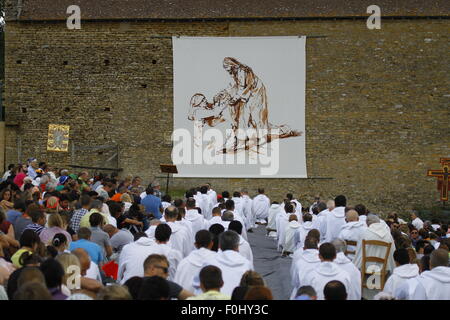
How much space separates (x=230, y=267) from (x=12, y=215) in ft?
13.6

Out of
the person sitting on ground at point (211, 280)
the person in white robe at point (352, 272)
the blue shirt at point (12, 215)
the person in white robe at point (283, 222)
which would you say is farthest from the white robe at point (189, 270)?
the person in white robe at point (283, 222)

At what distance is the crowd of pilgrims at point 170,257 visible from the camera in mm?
5629

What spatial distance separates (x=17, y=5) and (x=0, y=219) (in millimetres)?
18309

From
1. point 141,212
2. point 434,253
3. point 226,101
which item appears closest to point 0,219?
point 141,212

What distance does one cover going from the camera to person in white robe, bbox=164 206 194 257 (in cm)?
973

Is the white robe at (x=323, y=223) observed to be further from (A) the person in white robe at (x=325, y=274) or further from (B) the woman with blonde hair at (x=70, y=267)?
(B) the woman with blonde hair at (x=70, y=267)

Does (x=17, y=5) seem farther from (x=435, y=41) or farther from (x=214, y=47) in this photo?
(x=435, y=41)

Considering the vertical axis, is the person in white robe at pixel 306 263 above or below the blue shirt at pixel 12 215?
below

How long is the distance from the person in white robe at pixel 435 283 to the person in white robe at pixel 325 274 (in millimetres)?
656

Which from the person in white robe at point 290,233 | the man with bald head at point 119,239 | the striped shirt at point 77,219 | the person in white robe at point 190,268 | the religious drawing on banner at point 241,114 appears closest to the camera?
the person in white robe at point 190,268

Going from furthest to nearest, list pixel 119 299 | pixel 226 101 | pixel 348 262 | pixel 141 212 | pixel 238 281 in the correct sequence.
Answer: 1. pixel 226 101
2. pixel 141 212
3. pixel 348 262
4. pixel 238 281
5. pixel 119 299

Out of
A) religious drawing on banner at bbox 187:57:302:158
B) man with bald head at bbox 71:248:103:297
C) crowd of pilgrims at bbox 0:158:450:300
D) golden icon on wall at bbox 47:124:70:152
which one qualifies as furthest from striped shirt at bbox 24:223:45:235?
golden icon on wall at bbox 47:124:70:152

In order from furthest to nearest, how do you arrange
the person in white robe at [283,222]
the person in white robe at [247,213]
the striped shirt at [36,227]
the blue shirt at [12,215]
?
the person in white robe at [247,213]
the person in white robe at [283,222]
the blue shirt at [12,215]
the striped shirt at [36,227]

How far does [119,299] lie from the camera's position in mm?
5090
